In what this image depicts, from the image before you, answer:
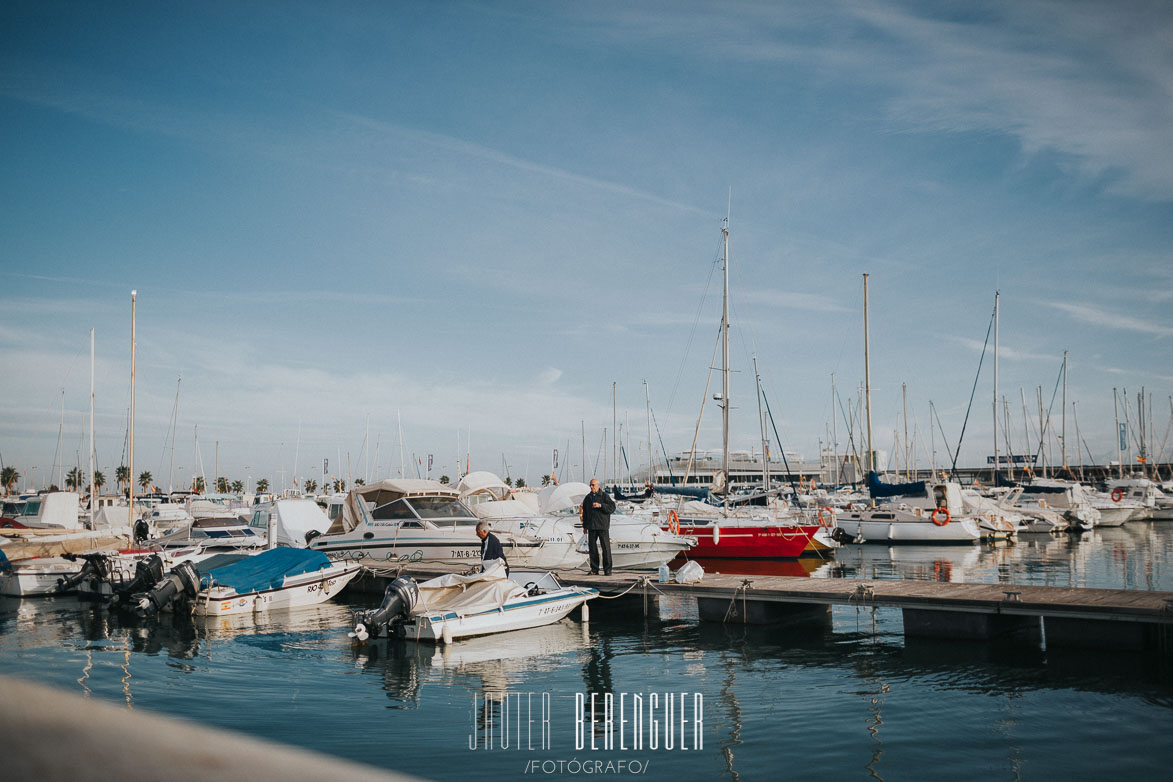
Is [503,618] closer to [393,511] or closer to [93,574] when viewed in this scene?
[393,511]

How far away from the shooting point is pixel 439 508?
82.8 feet

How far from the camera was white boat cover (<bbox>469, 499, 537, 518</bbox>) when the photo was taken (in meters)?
28.1

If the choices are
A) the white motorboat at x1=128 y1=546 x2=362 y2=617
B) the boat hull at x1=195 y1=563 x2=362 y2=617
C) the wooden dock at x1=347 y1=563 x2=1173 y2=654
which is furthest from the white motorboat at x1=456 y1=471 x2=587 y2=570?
the white motorboat at x1=128 y1=546 x2=362 y2=617

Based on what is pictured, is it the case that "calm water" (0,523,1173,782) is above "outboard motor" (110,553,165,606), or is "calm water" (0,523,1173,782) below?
below

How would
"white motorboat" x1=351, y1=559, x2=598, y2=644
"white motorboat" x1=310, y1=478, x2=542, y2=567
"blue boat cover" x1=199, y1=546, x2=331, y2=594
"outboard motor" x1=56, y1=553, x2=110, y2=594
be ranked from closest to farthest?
"white motorboat" x1=351, y1=559, x2=598, y2=644 → "blue boat cover" x1=199, y1=546, x2=331, y2=594 → "outboard motor" x1=56, y1=553, x2=110, y2=594 → "white motorboat" x1=310, y1=478, x2=542, y2=567

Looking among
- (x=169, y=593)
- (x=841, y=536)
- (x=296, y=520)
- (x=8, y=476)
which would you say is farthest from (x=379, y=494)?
(x=8, y=476)

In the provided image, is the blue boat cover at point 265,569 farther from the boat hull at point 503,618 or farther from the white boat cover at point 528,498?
the white boat cover at point 528,498

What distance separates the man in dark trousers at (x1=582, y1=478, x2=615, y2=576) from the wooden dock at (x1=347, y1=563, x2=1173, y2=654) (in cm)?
61

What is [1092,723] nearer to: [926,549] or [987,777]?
[987,777]

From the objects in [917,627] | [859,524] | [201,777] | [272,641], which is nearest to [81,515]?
[272,641]

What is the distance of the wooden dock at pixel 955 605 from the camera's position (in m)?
14.3

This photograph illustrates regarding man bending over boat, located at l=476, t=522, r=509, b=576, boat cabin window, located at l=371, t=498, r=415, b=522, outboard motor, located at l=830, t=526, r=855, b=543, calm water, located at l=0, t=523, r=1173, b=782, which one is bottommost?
outboard motor, located at l=830, t=526, r=855, b=543

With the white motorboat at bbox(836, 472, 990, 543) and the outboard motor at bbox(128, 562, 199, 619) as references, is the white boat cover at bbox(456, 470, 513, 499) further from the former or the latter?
the white motorboat at bbox(836, 472, 990, 543)

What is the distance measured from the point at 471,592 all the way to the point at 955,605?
9.25m
